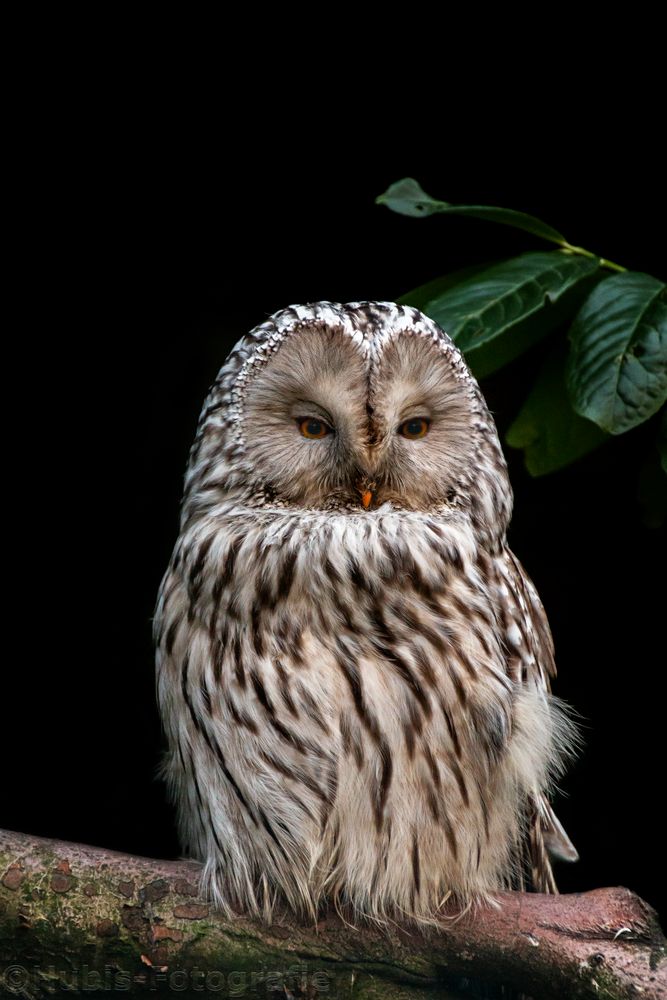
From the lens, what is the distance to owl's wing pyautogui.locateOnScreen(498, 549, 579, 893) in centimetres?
212

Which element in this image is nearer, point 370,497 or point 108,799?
point 370,497

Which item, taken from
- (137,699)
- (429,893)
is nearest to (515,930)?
(429,893)

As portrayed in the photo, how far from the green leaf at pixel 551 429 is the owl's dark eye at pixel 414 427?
276 millimetres

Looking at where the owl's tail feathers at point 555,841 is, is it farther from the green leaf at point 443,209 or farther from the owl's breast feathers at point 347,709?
the green leaf at point 443,209

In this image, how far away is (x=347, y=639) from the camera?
1.97m

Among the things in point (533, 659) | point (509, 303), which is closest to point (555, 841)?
point (533, 659)

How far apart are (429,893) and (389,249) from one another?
1791 mm

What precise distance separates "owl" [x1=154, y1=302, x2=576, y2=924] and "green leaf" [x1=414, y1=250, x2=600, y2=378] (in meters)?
0.09

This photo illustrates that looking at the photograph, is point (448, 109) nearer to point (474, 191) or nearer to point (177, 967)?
point (474, 191)

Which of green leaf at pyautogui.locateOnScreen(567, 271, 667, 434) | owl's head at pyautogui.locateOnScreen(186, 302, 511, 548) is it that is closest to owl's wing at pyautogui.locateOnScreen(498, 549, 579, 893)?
owl's head at pyautogui.locateOnScreen(186, 302, 511, 548)

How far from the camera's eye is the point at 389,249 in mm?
3240

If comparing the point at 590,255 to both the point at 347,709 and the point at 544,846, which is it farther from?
the point at 544,846

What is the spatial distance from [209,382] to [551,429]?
129 centimetres

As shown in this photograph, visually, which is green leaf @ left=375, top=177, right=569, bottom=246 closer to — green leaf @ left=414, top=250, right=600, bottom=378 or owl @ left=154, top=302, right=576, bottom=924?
green leaf @ left=414, top=250, right=600, bottom=378
